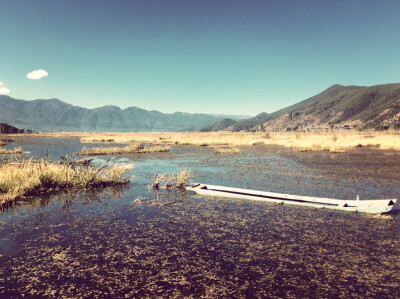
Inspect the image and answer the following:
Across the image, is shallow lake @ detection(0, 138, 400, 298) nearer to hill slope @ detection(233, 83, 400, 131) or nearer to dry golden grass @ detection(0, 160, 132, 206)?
dry golden grass @ detection(0, 160, 132, 206)

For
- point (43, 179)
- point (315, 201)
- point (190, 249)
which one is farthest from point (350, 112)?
point (190, 249)

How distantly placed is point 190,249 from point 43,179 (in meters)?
8.51

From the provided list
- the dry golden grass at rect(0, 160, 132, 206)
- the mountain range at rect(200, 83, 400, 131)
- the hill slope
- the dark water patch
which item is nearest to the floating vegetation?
the dry golden grass at rect(0, 160, 132, 206)

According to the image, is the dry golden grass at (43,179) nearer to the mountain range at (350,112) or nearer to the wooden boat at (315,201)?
the wooden boat at (315,201)

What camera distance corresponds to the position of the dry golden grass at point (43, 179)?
9.81 m

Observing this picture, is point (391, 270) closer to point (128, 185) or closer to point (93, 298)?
point (93, 298)

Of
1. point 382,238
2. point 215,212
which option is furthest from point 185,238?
point 382,238

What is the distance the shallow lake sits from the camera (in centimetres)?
429

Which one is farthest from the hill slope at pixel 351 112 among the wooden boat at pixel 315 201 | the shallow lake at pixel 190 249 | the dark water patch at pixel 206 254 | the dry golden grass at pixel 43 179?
the dry golden grass at pixel 43 179

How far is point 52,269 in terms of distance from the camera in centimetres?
485

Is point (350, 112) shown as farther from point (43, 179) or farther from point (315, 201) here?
point (43, 179)

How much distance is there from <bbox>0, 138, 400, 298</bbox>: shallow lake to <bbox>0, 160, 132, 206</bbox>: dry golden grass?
0.79 meters

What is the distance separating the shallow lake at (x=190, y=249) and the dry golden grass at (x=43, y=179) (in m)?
0.79

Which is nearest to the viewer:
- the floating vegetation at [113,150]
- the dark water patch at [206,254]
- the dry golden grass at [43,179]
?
the dark water patch at [206,254]
